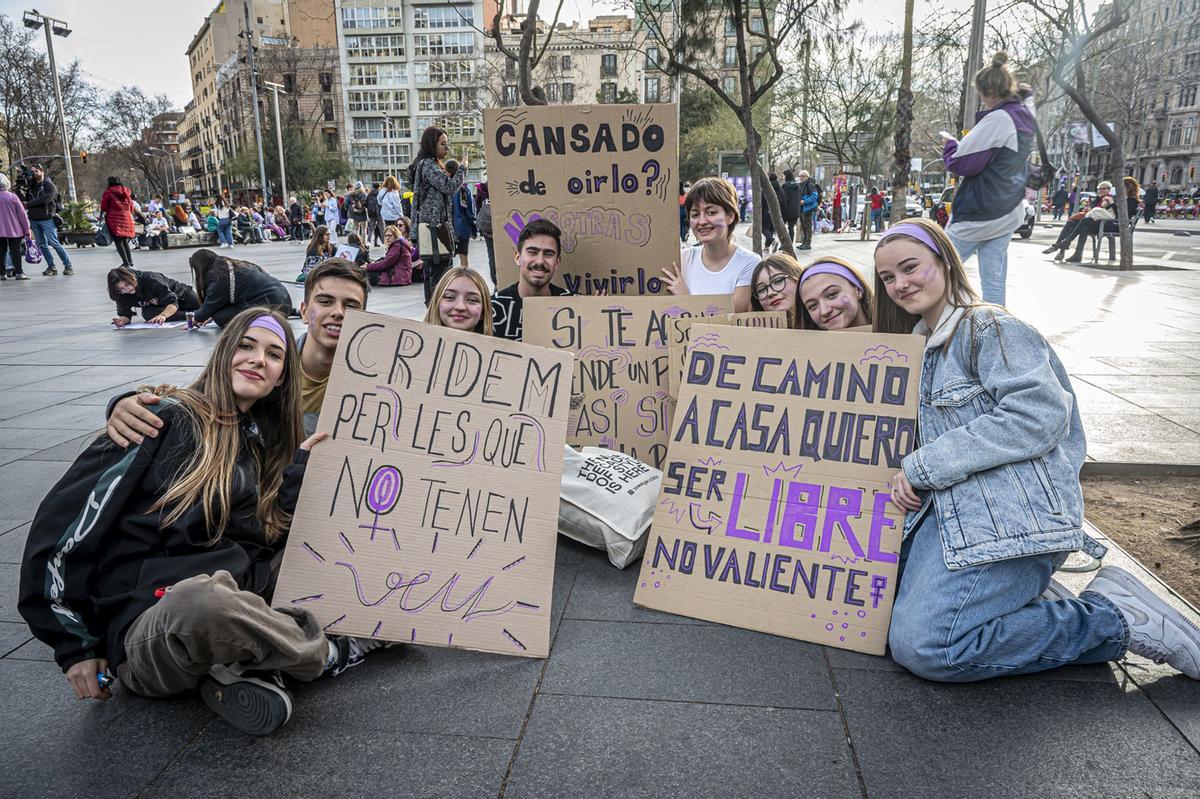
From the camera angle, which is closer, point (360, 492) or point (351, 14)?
point (360, 492)

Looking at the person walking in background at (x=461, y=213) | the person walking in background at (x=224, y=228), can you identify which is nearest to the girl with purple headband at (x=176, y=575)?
the person walking in background at (x=461, y=213)

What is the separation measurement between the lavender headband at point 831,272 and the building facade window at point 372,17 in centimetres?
8263

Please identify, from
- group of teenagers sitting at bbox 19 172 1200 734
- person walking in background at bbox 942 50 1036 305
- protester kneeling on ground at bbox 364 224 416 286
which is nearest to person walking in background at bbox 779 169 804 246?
protester kneeling on ground at bbox 364 224 416 286

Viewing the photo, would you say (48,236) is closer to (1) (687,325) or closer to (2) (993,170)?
(1) (687,325)

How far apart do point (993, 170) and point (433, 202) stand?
5859 mm

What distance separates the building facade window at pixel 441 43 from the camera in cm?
7481

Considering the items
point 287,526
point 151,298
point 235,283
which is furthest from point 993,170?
point 151,298

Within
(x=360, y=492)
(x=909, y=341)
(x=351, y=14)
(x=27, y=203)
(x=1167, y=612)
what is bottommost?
(x=1167, y=612)

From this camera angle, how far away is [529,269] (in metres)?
4.06

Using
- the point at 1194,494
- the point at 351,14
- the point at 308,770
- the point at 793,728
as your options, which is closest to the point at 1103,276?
the point at 1194,494

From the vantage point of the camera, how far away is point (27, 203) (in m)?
15.5

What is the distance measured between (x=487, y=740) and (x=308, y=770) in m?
0.45

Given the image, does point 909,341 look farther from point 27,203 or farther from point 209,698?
point 27,203

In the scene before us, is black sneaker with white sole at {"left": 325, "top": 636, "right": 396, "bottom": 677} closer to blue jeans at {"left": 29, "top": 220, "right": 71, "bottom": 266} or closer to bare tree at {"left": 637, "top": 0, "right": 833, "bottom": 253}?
bare tree at {"left": 637, "top": 0, "right": 833, "bottom": 253}
